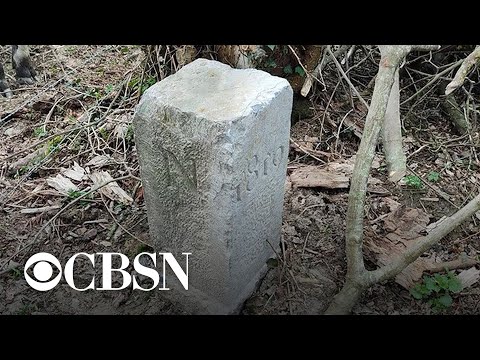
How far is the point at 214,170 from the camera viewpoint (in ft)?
6.42

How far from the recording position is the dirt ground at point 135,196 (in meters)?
2.61

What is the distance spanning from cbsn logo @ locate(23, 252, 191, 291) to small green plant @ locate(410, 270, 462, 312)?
131 centimetres

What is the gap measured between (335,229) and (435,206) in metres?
0.80

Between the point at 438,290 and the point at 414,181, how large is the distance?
0.99m

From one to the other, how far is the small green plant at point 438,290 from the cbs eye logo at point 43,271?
207 cm

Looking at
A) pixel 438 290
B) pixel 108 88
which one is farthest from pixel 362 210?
pixel 108 88

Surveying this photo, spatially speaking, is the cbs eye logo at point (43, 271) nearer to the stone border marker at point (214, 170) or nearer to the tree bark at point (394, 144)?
the stone border marker at point (214, 170)

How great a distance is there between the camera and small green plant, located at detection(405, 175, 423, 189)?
3375 millimetres

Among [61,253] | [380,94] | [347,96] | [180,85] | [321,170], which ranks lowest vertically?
[61,253]

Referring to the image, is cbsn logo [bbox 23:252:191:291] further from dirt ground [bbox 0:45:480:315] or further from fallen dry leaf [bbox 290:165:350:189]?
fallen dry leaf [bbox 290:165:350:189]

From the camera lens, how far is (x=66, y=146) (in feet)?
12.1

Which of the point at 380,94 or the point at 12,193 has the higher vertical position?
the point at 380,94

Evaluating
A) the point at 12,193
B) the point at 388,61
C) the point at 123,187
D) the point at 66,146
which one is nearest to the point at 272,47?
the point at 388,61

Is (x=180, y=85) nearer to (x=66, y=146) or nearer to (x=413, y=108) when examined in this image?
(x=66, y=146)
